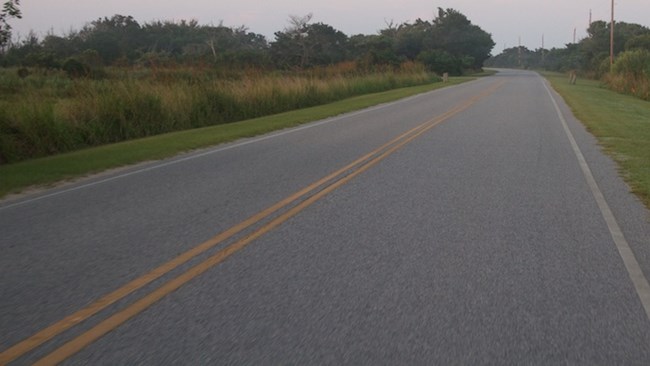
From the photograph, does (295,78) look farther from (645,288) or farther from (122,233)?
(645,288)

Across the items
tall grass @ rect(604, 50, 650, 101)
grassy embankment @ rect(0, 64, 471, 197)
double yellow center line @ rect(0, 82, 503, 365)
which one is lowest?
tall grass @ rect(604, 50, 650, 101)

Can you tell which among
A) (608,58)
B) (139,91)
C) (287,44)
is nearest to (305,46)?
(287,44)

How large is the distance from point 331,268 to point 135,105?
1384 centimetres

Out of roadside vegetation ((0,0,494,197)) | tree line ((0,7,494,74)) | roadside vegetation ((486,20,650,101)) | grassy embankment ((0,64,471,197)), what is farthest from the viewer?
tree line ((0,7,494,74))

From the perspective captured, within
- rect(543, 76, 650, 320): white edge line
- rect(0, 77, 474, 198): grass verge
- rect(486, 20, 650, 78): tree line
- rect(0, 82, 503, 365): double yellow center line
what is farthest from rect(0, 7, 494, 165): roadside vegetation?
rect(486, 20, 650, 78): tree line

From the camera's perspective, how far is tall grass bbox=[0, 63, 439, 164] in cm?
1437

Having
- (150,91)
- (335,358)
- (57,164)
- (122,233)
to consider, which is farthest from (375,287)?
(150,91)

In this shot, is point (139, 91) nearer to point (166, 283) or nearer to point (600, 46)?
point (166, 283)

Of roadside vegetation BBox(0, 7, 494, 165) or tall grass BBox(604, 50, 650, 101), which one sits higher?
roadside vegetation BBox(0, 7, 494, 165)

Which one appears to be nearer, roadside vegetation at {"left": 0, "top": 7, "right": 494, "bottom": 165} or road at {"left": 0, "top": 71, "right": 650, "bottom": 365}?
road at {"left": 0, "top": 71, "right": 650, "bottom": 365}

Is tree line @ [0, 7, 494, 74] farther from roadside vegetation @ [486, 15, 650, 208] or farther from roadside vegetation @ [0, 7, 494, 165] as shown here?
roadside vegetation @ [486, 15, 650, 208]

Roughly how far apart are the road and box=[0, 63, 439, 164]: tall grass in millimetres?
4678

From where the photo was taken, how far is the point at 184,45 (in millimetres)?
85875

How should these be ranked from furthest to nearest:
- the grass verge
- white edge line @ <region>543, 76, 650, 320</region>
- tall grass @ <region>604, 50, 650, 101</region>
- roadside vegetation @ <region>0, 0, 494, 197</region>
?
1. tall grass @ <region>604, 50, 650, 101</region>
2. roadside vegetation @ <region>0, 0, 494, 197</region>
3. the grass verge
4. white edge line @ <region>543, 76, 650, 320</region>
